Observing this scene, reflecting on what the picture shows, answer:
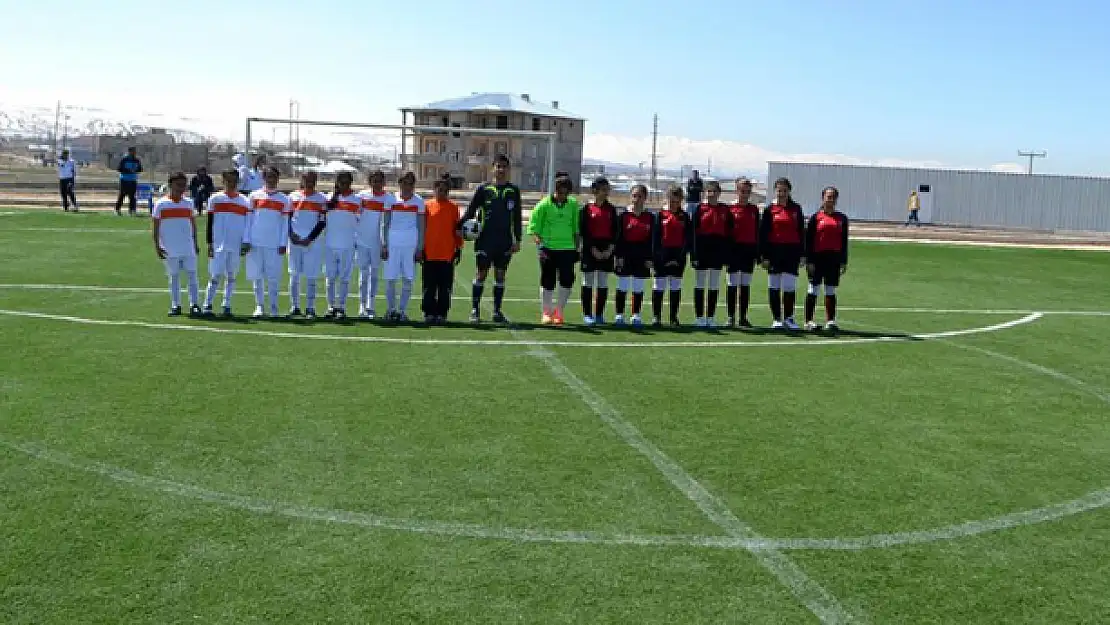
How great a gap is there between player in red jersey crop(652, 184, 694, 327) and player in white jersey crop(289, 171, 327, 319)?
4.16 metres

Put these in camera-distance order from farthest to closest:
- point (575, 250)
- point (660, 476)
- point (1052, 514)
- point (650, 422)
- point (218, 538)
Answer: point (575, 250) < point (650, 422) < point (660, 476) < point (1052, 514) < point (218, 538)

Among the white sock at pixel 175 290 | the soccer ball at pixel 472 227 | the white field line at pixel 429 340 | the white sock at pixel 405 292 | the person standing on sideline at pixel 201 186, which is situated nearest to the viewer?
the white field line at pixel 429 340

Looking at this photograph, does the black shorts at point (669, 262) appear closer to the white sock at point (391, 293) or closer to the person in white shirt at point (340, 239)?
the white sock at point (391, 293)

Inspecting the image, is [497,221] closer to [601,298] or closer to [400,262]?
[400,262]

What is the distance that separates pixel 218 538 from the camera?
17.3 feet

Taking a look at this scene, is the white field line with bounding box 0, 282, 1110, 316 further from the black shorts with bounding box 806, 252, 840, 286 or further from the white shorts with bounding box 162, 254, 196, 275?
the black shorts with bounding box 806, 252, 840, 286

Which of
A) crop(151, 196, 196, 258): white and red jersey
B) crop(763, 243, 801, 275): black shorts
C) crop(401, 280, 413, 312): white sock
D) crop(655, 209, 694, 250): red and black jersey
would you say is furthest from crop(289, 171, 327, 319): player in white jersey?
crop(763, 243, 801, 275): black shorts

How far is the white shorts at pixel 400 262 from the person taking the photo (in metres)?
12.4

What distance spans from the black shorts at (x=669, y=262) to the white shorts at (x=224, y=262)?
513 centimetres

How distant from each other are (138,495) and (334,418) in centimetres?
200

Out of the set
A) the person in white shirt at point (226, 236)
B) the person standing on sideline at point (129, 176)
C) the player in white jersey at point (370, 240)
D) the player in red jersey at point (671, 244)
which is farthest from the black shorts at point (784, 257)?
the person standing on sideline at point (129, 176)

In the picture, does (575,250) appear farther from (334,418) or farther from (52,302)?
(52,302)

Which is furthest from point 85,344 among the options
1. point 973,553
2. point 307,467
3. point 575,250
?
point 973,553

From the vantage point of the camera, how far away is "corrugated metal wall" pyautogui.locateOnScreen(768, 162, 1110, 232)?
166 ft
